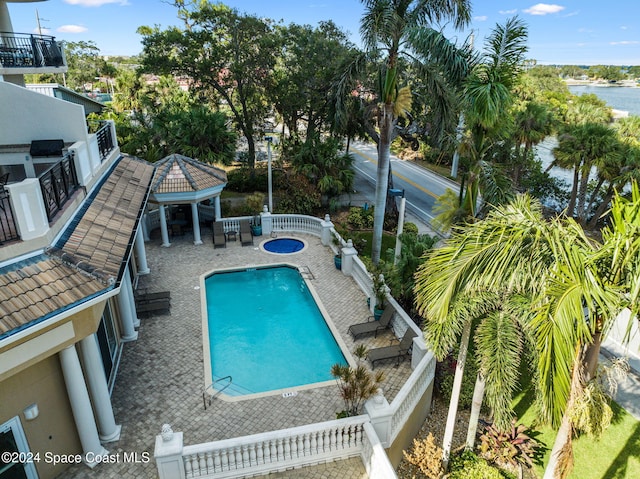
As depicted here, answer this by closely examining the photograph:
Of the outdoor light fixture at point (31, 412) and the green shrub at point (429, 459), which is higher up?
the outdoor light fixture at point (31, 412)

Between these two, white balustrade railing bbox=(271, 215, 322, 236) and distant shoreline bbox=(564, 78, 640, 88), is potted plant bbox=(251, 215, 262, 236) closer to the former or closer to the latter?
white balustrade railing bbox=(271, 215, 322, 236)

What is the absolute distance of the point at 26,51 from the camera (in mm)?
17250

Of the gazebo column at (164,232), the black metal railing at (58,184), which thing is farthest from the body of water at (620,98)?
the black metal railing at (58,184)

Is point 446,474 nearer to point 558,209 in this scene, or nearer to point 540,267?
point 540,267

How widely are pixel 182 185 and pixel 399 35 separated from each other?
1322 centimetres

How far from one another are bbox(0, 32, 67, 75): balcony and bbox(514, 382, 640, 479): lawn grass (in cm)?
2244

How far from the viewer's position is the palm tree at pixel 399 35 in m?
16.9

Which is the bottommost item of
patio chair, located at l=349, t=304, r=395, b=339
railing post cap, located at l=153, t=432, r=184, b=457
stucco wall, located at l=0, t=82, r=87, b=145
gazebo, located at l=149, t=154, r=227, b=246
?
patio chair, located at l=349, t=304, r=395, b=339

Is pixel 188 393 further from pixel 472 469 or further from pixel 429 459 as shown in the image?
pixel 472 469

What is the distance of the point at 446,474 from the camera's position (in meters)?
11.2

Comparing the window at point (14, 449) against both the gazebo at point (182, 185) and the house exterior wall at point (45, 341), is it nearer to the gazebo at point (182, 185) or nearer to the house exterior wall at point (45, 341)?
the house exterior wall at point (45, 341)

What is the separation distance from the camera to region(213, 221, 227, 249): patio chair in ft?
79.5

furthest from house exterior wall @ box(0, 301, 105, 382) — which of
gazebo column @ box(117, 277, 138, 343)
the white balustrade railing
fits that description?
the white balustrade railing

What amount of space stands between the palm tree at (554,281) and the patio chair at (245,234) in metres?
16.6
